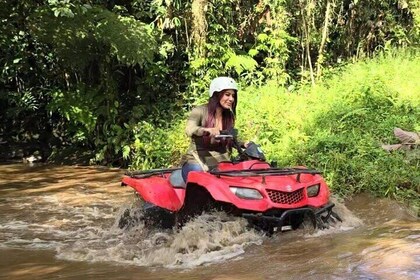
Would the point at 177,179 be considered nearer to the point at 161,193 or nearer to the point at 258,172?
the point at 161,193

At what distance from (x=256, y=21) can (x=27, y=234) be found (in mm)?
7932

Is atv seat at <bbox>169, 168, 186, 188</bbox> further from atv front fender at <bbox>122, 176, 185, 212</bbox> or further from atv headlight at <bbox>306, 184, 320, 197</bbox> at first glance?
atv headlight at <bbox>306, 184, 320, 197</bbox>

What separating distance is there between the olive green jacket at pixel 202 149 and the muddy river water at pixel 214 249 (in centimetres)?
73

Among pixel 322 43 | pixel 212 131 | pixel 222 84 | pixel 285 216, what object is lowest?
pixel 285 216

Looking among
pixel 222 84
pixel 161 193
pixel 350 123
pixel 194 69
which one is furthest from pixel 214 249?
pixel 194 69

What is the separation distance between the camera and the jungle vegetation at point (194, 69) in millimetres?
9727

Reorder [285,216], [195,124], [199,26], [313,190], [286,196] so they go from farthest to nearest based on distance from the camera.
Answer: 1. [199,26]
2. [195,124]
3. [313,190]
4. [286,196]
5. [285,216]

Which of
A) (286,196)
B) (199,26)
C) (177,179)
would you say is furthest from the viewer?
(199,26)

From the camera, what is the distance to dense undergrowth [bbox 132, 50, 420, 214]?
23.7ft

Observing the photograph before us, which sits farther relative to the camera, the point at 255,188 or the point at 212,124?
the point at 212,124

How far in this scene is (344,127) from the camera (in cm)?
883

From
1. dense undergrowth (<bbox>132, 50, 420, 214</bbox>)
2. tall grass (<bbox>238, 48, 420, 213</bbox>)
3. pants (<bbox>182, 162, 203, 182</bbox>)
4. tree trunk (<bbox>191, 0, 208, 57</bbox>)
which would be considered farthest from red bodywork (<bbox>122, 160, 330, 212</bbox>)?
tree trunk (<bbox>191, 0, 208, 57</bbox>)

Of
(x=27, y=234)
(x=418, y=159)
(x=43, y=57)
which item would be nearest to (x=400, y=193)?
(x=418, y=159)

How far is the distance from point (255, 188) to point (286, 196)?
303 millimetres
